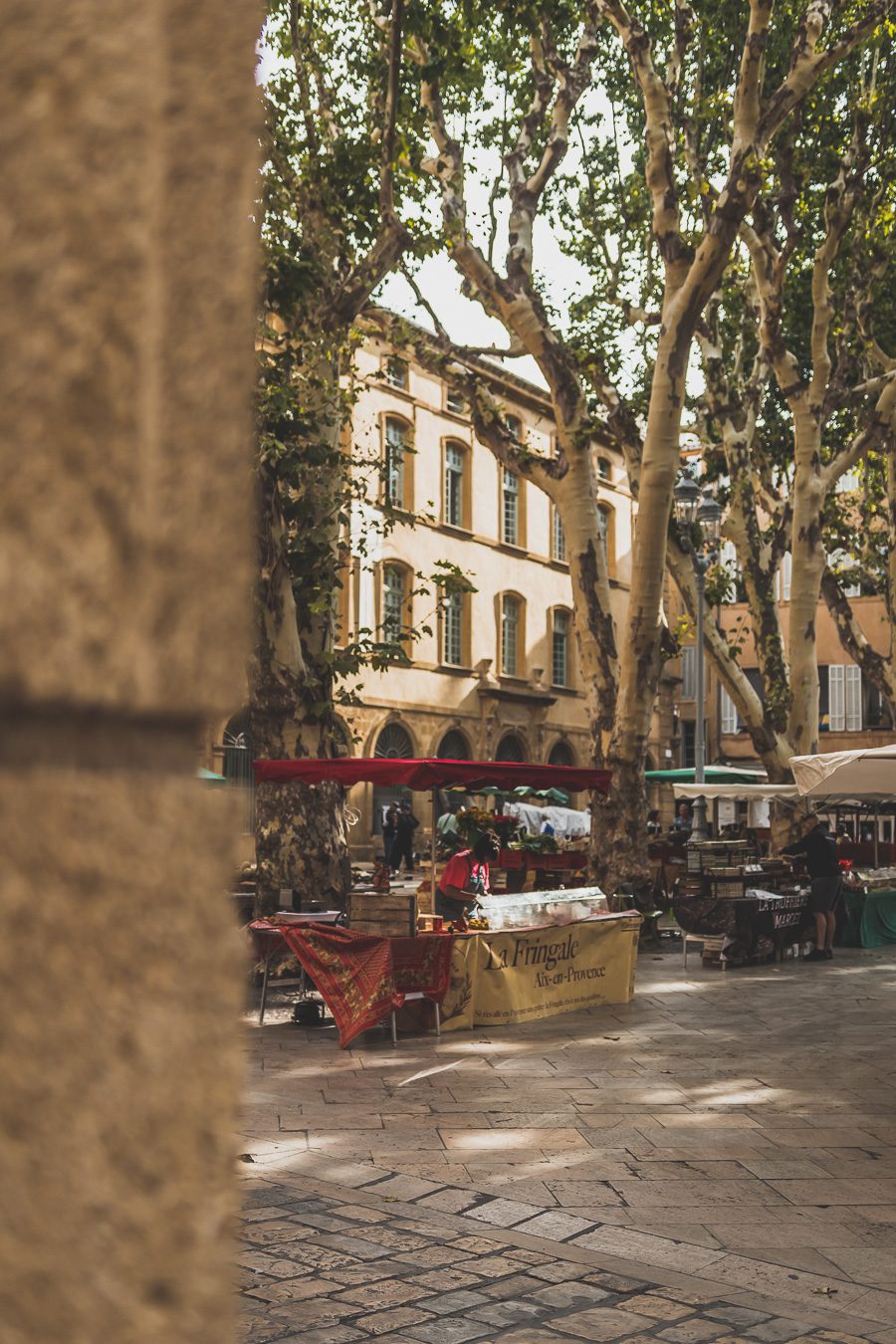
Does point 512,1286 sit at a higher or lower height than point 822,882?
lower

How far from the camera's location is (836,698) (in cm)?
4428

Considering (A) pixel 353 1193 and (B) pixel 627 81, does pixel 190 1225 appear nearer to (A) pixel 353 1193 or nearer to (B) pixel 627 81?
(A) pixel 353 1193

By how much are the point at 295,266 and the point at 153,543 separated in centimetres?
1409

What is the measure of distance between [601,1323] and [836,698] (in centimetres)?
4092

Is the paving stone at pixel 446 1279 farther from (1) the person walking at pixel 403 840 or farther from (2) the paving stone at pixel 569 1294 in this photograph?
(1) the person walking at pixel 403 840

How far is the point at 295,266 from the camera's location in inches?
565

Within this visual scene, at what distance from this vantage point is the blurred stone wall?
0.80 metres

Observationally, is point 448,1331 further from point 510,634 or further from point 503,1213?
point 510,634

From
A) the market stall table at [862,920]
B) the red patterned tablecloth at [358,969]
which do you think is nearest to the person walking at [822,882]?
the market stall table at [862,920]

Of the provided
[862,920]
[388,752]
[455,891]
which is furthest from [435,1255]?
[388,752]

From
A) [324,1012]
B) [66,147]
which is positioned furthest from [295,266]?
[66,147]

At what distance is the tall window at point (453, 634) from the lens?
→ 36469mm

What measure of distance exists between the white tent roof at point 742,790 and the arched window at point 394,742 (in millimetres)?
10929

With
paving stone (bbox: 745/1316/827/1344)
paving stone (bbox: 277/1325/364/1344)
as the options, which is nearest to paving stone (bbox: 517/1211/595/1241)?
paving stone (bbox: 745/1316/827/1344)
